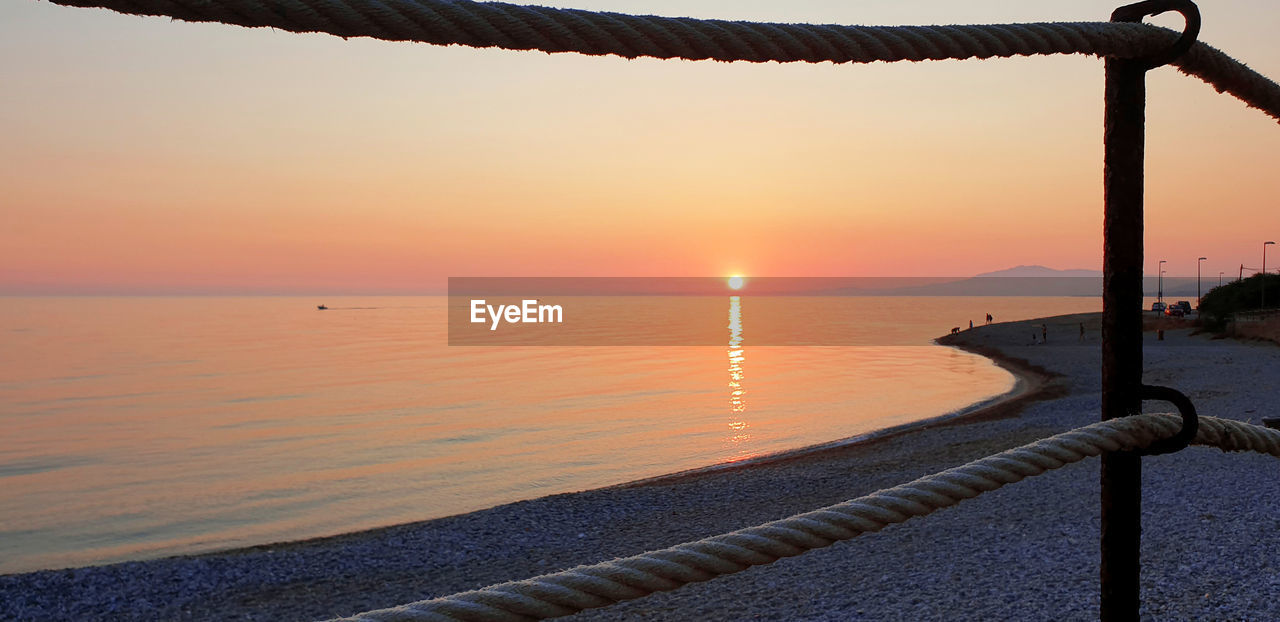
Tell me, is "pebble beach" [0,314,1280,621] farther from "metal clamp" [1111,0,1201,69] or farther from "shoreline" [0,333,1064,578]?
"metal clamp" [1111,0,1201,69]

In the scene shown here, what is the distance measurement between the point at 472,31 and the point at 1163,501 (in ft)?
40.5

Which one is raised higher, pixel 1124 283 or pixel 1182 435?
pixel 1124 283

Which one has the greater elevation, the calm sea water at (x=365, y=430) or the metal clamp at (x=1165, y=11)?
the metal clamp at (x=1165, y=11)

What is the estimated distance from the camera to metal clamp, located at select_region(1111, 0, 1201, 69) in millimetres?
1433

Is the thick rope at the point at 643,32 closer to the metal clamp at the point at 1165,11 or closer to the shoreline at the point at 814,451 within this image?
the metal clamp at the point at 1165,11

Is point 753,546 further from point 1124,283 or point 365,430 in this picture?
point 365,430

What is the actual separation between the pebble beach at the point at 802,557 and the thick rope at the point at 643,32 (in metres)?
7.00

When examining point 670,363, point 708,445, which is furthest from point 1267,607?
point 670,363

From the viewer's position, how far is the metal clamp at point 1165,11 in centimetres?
143

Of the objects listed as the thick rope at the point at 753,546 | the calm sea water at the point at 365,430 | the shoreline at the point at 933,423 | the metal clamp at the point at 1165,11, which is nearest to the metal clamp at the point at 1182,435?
the thick rope at the point at 753,546

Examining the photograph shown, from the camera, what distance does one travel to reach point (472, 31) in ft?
3.11

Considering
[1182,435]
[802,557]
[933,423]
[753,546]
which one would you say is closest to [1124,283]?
[1182,435]

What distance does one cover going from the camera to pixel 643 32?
3.37 feet

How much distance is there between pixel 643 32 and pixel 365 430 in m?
29.9
